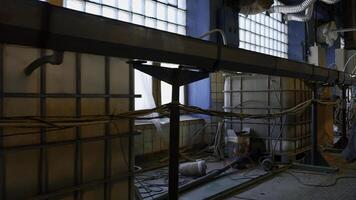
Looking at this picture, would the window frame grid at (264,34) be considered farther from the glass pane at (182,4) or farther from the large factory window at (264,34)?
the glass pane at (182,4)

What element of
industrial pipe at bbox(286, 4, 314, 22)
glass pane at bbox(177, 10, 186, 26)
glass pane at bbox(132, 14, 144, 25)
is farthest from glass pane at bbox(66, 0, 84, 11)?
industrial pipe at bbox(286, 4, 314, 22)

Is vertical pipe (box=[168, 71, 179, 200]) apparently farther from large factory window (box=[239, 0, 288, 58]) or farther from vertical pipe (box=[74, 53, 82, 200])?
large factory window (box=[239, 0, 288, 58])

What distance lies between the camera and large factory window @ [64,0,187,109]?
5160 millimetres

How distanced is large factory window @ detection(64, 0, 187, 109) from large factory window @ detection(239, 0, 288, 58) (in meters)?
2.05

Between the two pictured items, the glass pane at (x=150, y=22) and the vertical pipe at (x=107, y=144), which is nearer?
the vertical pipe at (x=107, y=144)

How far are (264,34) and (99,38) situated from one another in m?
8.49

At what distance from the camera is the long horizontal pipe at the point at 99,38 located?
1.32 meters

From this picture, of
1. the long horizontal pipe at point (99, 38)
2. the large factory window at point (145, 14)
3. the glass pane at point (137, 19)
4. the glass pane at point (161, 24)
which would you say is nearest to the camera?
the long horizontal pipe at point (99, 38)

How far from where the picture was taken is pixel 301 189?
165 inches

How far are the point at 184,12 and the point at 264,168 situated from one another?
3.34 m

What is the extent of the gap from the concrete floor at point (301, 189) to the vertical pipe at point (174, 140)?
170cm

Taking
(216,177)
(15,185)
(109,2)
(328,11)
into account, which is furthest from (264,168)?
(328,11)

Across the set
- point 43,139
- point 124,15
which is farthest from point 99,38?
point 124,15

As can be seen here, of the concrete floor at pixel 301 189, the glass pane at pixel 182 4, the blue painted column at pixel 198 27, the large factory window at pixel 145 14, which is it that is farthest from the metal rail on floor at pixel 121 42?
the glass pane at pixel 182 4
